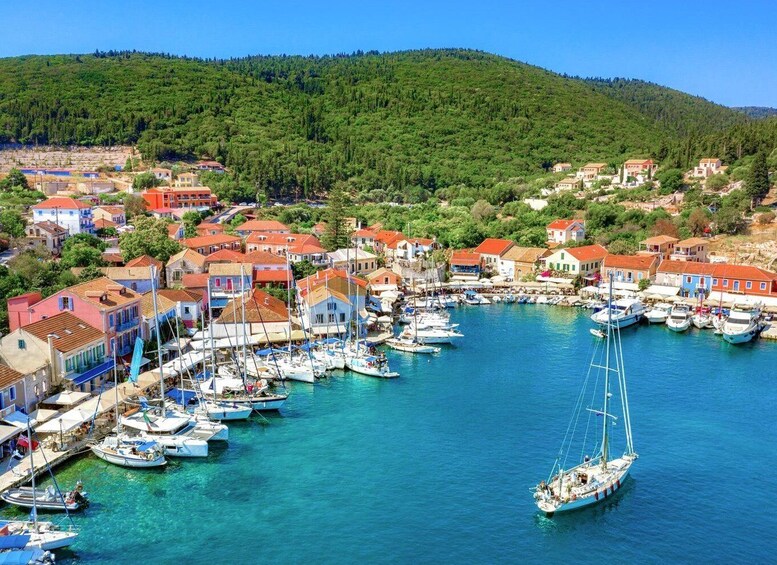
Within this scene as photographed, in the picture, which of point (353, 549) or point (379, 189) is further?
point (379, 189)

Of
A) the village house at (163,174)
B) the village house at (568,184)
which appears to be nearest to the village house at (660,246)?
the village house at (568,184)

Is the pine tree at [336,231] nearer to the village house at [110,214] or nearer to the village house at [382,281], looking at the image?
the village house at [382,281]

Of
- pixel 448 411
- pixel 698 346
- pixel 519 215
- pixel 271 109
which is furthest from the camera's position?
pixel 271 109

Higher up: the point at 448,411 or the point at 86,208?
the point at 86,208

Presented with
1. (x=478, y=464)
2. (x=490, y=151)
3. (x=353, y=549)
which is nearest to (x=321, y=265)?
(x=478, y=464)

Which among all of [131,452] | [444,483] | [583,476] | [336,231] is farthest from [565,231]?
[131,452]

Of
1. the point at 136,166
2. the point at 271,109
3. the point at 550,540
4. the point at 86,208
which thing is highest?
the point at 271,109

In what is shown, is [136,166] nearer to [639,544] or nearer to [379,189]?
[379,189]

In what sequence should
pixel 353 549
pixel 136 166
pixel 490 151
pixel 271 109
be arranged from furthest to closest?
pixel 271 109 → pixel 490 151 → pixel 136 166 → pixel 353 549

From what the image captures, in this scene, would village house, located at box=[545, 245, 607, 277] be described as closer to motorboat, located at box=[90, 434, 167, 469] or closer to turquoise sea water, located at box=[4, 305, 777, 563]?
turquoise sea water, located at box=[4, 305, 777, 563]
